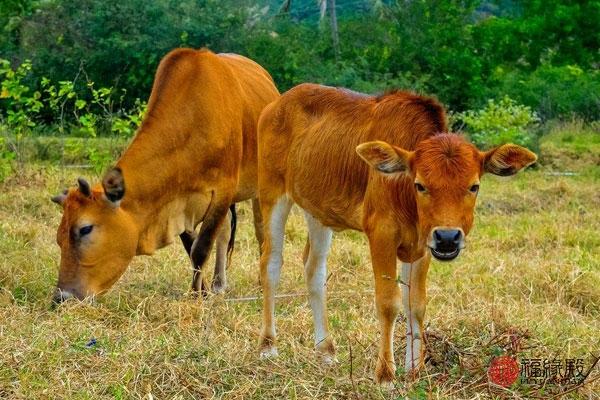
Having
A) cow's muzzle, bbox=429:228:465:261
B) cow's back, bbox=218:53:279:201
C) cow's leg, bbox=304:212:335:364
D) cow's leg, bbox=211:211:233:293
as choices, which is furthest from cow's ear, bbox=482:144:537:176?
cow's back, bbox=218:53:279:201

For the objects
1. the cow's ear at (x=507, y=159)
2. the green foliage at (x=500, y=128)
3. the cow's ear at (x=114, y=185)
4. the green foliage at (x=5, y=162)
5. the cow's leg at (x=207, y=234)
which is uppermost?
the cow's ear at (x=507, y=159)

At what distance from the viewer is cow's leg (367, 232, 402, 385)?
5.26 meters

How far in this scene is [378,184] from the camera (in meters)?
5.35

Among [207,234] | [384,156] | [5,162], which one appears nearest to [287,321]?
[207,234]

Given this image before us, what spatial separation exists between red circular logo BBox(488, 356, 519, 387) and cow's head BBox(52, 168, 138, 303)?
3.11m

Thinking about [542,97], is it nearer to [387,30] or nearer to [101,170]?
[387,30]

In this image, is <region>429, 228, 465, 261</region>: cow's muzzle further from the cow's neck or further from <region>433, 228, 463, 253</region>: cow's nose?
the cow's neck

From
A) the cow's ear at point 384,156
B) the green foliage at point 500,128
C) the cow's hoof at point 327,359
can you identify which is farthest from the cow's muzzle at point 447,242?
the green foliage at point 500,128

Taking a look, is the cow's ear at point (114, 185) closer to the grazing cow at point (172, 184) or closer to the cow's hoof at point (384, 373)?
the grazing cow at point (172, 184)

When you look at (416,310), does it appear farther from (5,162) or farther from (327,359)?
(5,162)

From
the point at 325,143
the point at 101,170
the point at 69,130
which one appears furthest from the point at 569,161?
the point at 325,143

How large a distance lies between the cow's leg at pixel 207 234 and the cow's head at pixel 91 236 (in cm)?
77

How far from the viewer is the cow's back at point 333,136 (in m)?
5.47

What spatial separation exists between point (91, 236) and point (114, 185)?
14.9 inches
